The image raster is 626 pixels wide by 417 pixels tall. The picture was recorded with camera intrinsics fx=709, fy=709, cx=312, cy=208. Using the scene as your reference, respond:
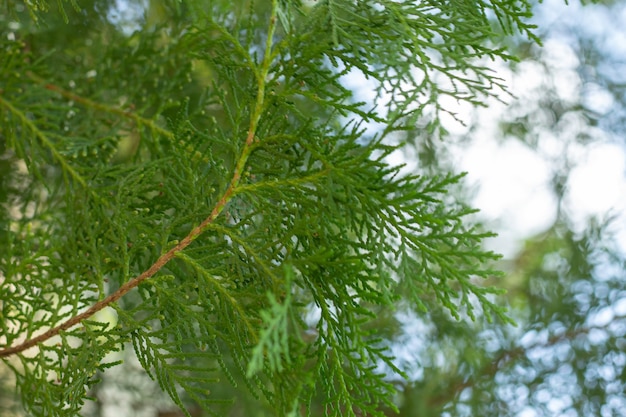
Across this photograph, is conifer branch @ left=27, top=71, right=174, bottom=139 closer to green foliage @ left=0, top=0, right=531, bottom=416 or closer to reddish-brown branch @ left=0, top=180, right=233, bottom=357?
green foliage @ left=0, top=0, right=531, bottom=416

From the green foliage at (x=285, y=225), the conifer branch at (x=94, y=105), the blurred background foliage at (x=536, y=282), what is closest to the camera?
the green foliage at (x=285, y=225)

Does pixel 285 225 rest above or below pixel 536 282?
below

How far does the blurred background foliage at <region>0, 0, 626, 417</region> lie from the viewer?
91.2 inches

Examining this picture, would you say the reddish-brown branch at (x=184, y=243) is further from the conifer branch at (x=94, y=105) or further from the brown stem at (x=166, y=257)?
the conifer branch at (x=94, y=105)

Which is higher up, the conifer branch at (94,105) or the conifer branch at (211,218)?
the conifer branch at (94,105)

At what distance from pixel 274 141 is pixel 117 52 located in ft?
2.92

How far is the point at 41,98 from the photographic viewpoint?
168 centimetres

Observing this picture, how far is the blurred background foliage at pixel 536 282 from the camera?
91.2 inches

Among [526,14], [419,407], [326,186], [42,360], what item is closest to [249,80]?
[326,186]

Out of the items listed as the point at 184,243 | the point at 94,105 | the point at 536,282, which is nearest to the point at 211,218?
the point at 184,243

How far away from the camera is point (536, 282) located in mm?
2760

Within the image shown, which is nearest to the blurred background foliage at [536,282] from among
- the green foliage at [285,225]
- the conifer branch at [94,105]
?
the conifer branch at [94,105]

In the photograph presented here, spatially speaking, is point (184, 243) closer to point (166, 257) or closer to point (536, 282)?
point (166, 257)

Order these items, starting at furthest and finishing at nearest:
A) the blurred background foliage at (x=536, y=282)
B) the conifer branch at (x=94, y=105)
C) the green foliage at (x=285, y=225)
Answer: the blurred background foliage at (x=536, y=282) → the conifer branch at (x=94, y=105) → the green foliage at (x=285, y=225)
